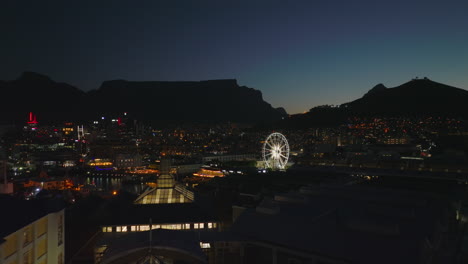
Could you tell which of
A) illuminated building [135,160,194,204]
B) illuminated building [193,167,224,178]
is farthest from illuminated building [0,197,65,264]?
illuminated building [193,167,224,178]

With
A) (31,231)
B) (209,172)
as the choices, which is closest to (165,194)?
(31,231)

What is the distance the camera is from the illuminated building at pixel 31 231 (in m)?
6.71

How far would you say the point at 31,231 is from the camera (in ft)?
24.7

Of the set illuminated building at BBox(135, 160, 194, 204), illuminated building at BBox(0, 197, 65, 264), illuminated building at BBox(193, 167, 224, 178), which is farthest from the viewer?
illuminated building at BBox(193, 167, 224, 178)

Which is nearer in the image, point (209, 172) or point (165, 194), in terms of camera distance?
point (165, 194)

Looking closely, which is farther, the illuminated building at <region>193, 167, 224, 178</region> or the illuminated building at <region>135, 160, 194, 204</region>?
the illuminated building at <region>193, 167, 224, 178</region>

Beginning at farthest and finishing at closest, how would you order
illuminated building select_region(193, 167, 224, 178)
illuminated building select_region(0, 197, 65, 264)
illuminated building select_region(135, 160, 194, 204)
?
illuminated building select_region(193, 167, 224, 178) < illuminated building select_region(135, 160, 194, 204) < illuminated building select_region(0, 197, 65, 264)

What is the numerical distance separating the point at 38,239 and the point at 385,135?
206 ft

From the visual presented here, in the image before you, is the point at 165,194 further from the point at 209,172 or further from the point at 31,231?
the point at 209,172

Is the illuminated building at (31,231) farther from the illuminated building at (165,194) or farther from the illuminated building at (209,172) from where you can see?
the illuminated building at (209,172)

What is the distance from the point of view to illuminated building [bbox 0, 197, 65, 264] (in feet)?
22.0

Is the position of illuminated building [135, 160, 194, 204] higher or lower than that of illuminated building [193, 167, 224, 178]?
higher

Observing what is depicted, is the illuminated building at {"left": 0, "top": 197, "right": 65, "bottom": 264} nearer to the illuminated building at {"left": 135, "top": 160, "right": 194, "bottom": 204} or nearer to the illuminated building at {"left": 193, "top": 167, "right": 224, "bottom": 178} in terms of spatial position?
the illuminated building at {"left": 135, "top": 160, "right": 194, "bottom": 204}

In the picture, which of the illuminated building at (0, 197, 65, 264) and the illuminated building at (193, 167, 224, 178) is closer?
the illuminated building at (0, 197, 65, 264)
